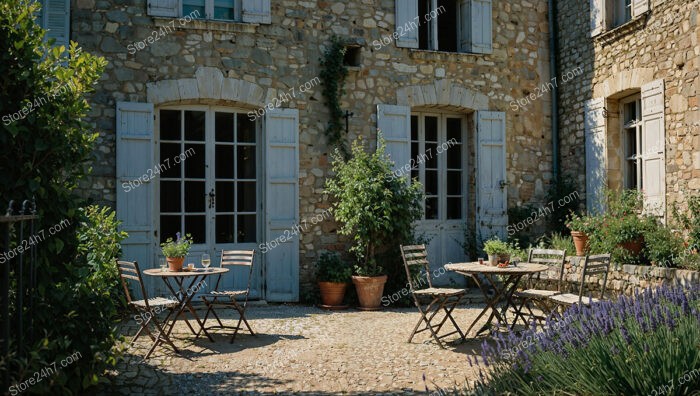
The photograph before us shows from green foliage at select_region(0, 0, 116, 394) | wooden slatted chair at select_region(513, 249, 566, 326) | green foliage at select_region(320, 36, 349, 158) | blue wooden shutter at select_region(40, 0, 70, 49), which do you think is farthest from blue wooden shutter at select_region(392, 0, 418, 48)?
green foliage at select_region(0, 0, 116, 394)

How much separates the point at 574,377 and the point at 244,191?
5319 mm

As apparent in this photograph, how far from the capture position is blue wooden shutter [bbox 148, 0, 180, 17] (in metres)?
7.05

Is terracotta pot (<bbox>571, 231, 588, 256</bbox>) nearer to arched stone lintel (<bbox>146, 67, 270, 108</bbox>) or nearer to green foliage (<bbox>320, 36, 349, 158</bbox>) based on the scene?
green foliage (<bbox>320, 36, 349, 158</bbox>)

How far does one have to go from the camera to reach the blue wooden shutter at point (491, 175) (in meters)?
8.32

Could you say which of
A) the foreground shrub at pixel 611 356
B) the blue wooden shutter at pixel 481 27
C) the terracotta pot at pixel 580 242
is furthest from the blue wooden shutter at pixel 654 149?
the foreground shrub at pixel 611 356

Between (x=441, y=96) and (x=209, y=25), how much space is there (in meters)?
2.93

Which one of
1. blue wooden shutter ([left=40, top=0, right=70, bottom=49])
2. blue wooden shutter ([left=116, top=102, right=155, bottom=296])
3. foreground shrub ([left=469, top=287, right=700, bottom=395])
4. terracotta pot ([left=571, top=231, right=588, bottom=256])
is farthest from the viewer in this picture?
terracotta pot ([left=571, top=231, right=588, bottom=256])

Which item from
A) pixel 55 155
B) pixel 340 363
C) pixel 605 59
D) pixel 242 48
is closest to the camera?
pixel 55 155

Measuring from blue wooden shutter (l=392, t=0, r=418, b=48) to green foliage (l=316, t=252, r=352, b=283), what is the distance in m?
2.74

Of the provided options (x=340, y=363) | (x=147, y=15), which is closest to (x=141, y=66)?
(x=147, y=15)

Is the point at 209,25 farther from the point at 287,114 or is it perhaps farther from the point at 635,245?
the point at 635,245

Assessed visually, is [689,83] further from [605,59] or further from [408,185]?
[408,185]

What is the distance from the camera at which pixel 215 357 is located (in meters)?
4.85

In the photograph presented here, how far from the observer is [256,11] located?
7449mm
